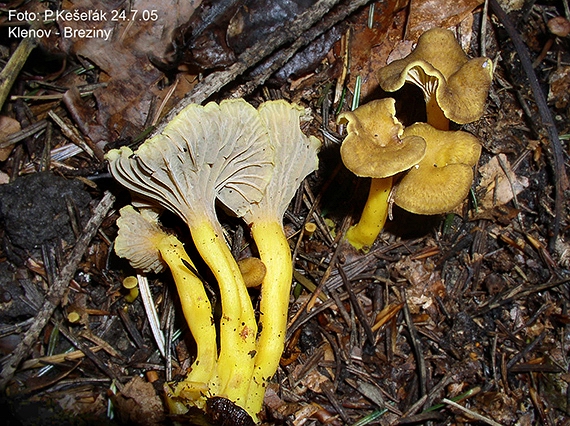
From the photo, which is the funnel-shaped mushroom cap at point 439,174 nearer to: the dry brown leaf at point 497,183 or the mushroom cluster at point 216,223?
the mushroom cluster at point 216,223

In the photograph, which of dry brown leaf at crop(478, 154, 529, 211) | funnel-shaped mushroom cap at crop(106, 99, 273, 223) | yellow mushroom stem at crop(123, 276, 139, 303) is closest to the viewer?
funnel-shaped mushroom cap at crop(106, 99, 273, 223)

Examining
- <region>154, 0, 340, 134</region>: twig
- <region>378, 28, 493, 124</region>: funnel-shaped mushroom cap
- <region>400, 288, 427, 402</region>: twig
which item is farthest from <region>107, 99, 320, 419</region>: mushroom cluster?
<region>400, 288, 427, 402</region>: twig

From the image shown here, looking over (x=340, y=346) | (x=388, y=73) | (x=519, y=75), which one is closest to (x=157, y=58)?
(x=388, y=73)

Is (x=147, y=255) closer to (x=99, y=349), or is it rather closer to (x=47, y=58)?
(x=99, y=349)

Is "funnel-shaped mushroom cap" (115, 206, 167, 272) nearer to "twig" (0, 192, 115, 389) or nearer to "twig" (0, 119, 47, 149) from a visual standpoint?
"twig" (0, 192, 115, 389)

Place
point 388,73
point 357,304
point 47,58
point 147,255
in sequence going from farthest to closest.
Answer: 1. point 47,58
2. point 357,304
3. point 147,255
4. point 388,73

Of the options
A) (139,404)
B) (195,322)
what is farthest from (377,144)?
(139,404)

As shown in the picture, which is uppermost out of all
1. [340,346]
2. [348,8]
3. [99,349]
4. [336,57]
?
[348,8]
